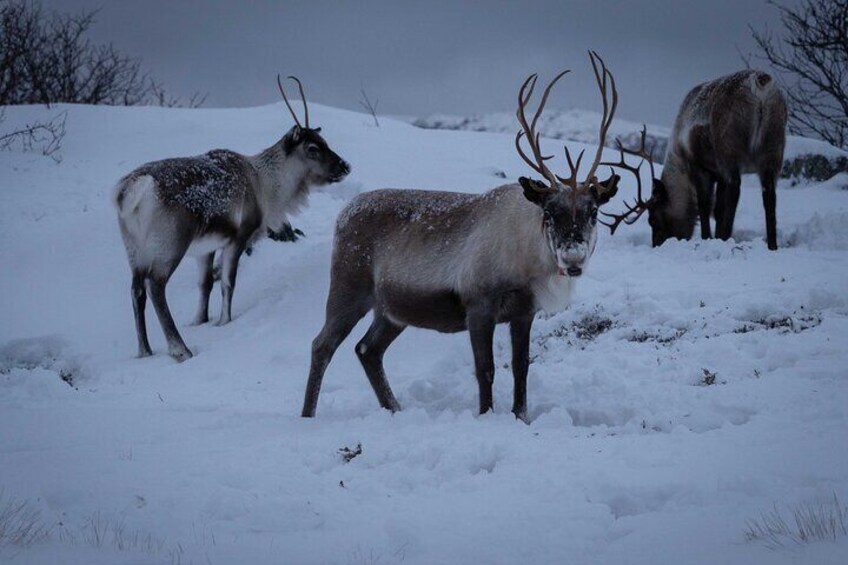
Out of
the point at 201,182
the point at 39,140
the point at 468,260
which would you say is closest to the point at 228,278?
the point at 201,182

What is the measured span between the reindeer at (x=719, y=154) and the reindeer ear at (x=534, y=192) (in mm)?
3778

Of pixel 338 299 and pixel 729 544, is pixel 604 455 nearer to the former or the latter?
pixel 729 544

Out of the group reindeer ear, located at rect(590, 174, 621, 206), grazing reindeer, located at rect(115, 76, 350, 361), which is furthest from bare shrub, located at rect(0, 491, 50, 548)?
grazing reindeer, located at rect(115, 76, 350, 361)

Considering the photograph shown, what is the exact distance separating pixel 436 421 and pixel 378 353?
1080 millimetres

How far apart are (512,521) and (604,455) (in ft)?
2.56

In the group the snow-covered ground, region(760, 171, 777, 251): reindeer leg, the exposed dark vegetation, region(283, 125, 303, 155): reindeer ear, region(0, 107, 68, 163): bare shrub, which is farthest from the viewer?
region(0, 107, 68, 163): bare shrub

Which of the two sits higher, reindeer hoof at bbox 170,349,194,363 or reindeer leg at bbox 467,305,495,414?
reindeer leg at bbox 467,305,495,414

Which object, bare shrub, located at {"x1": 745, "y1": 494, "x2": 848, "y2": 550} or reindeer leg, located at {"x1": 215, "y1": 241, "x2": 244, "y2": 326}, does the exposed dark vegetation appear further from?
reindeer leg, located at {"x1": 215, "y1": 241, "x2": 244, "y2": 326}

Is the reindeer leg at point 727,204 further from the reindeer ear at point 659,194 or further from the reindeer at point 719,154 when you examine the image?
the reindeer ear at point 659,194

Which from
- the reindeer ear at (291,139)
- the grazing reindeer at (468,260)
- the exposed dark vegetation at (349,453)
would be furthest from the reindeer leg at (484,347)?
the reindeer ear at (291,139)

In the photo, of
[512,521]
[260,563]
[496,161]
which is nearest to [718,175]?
[496,161]

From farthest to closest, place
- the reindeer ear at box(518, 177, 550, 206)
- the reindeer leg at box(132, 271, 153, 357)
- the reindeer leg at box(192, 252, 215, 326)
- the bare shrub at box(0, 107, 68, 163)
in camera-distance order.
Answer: the bare shrub at box(0, 107, 68, 163)
the reindeer leg at box(192, 252, 215, 326)
the reindeer leg at box(132, 271, 153, 357)
the reindeer ear at box(518, 177, 550, 206)

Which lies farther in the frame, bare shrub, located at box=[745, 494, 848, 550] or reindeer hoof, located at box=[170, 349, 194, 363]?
reindeer hoof, located at box=[170, 349, 194, 363]

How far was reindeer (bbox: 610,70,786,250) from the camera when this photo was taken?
8.59 metres
